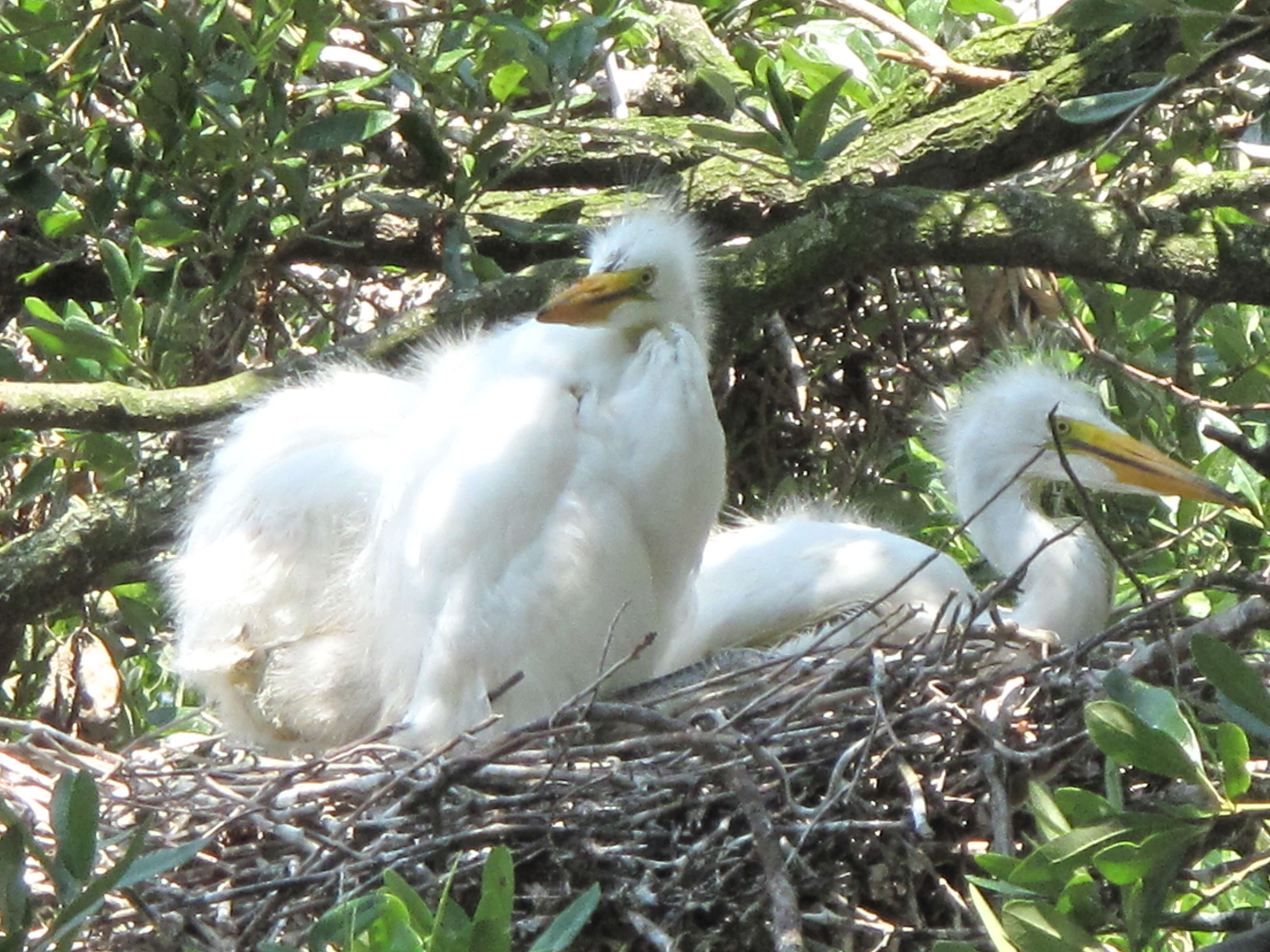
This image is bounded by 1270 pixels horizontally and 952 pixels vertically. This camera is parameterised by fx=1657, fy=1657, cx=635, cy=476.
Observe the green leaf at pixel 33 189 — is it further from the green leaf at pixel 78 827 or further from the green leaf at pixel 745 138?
the green leaf at pixel 78 827

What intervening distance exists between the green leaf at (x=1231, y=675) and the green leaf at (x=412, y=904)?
0.75 metres

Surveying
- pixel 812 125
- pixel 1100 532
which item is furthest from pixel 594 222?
pixel 1100 532

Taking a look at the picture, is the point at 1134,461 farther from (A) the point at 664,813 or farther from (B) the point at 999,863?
(B) the point at 999,863

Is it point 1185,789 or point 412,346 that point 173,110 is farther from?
point 1185,789

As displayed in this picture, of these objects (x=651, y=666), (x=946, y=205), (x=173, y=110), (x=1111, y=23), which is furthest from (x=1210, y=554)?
(x=173, y=110)

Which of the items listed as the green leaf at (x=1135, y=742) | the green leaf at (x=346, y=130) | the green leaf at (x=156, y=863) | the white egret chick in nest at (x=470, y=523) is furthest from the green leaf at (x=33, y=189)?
the green leaf at (x=1135, y=742)

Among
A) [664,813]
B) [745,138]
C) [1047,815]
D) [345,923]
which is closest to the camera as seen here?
[345,923]

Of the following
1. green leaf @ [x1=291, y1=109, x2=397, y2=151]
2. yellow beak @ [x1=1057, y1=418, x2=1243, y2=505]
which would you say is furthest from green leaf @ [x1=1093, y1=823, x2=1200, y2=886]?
green leaf @ [x1=291, y1=109, x2=397, y2=151]

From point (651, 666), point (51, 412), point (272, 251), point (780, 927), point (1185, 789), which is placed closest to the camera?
point (780, 927)

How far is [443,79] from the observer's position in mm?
2859

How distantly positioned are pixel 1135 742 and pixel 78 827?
0.99 metres

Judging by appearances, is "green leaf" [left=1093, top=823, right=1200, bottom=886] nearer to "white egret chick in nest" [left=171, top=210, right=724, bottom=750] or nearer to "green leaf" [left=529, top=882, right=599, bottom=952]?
"green leaf" [left=529, top=882, right=599, bottom=952]

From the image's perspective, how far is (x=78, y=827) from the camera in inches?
62.0

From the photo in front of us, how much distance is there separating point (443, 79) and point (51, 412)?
87 centimetres
